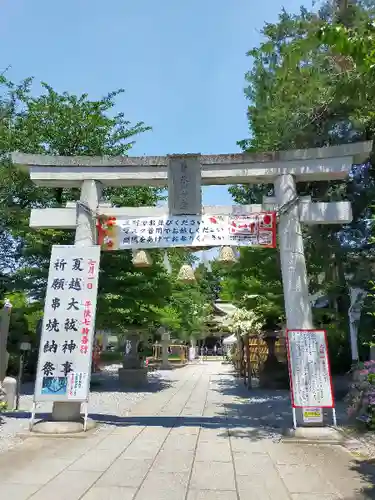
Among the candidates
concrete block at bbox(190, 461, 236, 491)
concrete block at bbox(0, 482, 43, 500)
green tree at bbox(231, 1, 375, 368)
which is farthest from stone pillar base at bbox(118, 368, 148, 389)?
concrete block at bbox(0, 482, 43, 500)

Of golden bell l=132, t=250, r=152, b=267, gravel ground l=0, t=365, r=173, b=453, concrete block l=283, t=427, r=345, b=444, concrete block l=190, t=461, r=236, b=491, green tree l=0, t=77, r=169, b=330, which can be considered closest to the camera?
concrete block l=190, t=461, r=236, b=491

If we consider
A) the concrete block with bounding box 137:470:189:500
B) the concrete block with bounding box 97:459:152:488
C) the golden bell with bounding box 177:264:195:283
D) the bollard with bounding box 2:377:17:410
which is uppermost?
the golden bell with bounding box 177:264:195:283

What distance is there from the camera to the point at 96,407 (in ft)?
37.6

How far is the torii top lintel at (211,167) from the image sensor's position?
28.6ft

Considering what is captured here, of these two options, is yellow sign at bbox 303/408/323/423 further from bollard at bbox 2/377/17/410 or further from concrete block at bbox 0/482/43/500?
bollard at bbox 2/377/17/410

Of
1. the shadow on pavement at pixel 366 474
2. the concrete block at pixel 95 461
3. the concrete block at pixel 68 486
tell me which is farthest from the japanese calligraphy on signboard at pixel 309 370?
the concrete block at pixel 68 486

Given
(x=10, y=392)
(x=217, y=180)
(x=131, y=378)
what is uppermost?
(x=217, y=180)

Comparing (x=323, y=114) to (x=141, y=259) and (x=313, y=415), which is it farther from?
(x=313, y=415)

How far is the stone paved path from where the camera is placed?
4.89 meters

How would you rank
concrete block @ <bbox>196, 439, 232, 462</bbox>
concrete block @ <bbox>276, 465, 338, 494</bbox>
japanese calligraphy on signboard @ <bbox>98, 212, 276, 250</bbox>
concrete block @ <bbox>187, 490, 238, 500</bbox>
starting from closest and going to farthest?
concrete block @ <bbox>187, 490, 238, 500</bbox> < concrete block @ <bbox>276, 465, 338, 494</bbox> < concrete block @ <bbox>196, 439, 232, 462</bbox> < japanese calligraphy on signboard @ <bbox>98, 212, 276, 250</bbox>

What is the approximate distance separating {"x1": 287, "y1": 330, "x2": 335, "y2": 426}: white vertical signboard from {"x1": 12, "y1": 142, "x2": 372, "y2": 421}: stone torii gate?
0.33 metres

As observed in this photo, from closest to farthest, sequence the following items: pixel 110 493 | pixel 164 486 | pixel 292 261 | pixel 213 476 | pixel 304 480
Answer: pixel 110 493 < pixel 164 486 < pixel 304 480 < pixel 213 476 < pixel 292 261

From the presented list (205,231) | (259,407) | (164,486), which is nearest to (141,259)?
(205,231)

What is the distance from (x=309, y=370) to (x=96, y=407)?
626 cm
